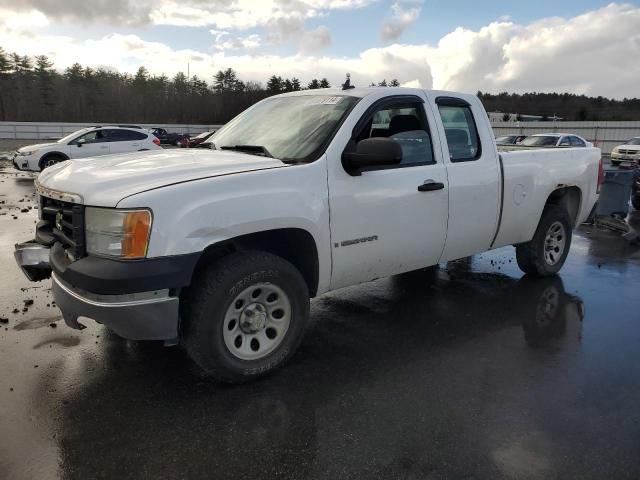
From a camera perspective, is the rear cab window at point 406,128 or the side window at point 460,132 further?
the side window at point 460,132

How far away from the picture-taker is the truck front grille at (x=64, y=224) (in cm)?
321

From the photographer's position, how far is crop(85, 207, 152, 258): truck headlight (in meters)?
3.01

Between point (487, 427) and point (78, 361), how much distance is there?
2918 mm

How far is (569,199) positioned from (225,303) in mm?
4992

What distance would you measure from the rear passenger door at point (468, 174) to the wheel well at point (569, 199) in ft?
5.17

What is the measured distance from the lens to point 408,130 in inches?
181

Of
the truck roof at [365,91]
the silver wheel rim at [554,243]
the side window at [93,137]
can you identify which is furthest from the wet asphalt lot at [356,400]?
the side window at [93,137]

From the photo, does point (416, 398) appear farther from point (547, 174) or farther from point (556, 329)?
point (547, 174)

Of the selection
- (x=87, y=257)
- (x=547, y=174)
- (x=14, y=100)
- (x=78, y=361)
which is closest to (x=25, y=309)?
(x=78, y=361)

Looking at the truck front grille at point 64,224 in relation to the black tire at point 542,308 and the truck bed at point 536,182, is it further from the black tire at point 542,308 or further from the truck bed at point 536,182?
the truck bed at point 536,182

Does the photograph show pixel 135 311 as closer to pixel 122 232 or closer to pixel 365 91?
pixel 122 232

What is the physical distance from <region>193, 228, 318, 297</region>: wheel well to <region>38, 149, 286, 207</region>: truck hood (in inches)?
19.7

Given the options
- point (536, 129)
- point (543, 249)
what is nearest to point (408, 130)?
point (543, 249)

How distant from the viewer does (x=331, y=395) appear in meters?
3.50
